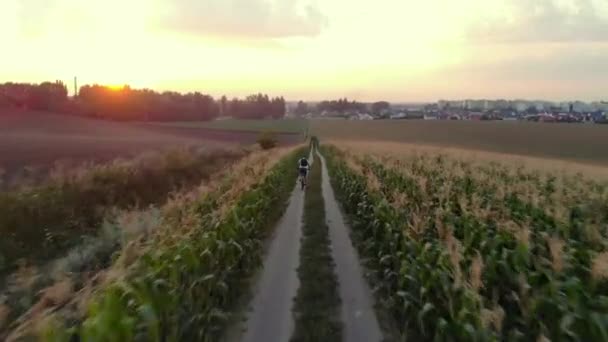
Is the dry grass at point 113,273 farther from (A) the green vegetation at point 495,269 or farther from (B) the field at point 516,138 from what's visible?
(B) the field at point 516,138

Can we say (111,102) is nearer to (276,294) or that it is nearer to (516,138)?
(516,138)

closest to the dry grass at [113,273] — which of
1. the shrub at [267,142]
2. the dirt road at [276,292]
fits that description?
the dirt road at [276,292]

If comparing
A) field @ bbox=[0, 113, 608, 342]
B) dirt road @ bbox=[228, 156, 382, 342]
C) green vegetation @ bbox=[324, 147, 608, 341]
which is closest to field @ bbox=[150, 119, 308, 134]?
field @ bbox=[0, 113, 608, 342]

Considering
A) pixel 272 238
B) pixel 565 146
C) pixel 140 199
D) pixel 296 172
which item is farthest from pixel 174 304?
pixel 565 146

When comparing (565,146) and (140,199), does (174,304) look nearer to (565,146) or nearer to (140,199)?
(140,199)

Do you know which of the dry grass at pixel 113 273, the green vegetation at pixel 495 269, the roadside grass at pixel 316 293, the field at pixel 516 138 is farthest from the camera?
the field at pixel 516 138

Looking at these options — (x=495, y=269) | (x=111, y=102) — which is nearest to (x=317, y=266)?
(x=495, y=269)
